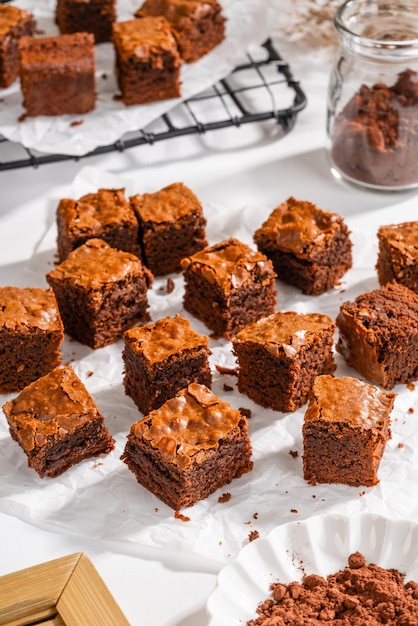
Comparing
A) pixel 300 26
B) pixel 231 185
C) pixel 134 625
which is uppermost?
pixel 300 26

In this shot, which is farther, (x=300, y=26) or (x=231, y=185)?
(x=300, y=26)

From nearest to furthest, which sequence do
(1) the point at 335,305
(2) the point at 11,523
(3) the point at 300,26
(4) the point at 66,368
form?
(2) the point at 11,523 → (4) the point at 66,368 → (1) the point at 335,305 → (3) the point at 300,26

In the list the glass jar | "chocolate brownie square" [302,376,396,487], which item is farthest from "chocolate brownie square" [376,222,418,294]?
"chocolate brownie square" [302,376,396,487]

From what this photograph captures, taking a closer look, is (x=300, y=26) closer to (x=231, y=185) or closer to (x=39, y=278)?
(x=231, y=185)

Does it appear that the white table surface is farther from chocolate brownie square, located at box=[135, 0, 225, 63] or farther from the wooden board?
the wooden board

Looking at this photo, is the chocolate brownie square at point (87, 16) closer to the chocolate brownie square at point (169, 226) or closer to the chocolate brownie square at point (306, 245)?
the chocolate brownie square at point (169, 226)

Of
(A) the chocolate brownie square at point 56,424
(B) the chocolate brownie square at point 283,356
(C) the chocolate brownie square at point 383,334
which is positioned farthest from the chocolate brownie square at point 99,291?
(C) the chocolate brownie square at point 383,334

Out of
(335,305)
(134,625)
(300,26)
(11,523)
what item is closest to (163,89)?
(300,26)
